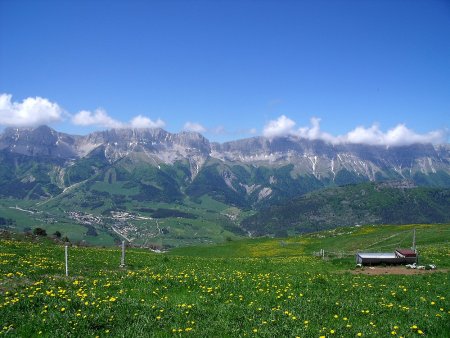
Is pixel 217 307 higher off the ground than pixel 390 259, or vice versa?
pixel 217 307

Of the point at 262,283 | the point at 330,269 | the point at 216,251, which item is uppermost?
the point at 262,283

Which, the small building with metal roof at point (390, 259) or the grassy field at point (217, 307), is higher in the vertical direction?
the grassy field at point (217, 307)

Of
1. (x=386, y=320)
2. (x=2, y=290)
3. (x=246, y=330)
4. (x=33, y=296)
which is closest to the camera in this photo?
(x=246, y=330)

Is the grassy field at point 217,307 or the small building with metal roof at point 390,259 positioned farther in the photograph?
the small building with metal roof at point 390,259

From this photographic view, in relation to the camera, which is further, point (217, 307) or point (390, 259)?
point (390, 259)

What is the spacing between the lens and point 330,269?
3262cm

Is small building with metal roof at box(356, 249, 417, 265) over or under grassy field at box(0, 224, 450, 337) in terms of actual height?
under

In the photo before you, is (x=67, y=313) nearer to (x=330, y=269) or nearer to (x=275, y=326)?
(x=275, y=326)

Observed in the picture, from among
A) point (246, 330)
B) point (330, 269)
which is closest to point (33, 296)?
point (246, 330)

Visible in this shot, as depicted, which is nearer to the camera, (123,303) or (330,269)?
(123,303)

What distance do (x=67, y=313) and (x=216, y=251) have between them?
7556cm

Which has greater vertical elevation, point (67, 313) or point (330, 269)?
point (67, 313)

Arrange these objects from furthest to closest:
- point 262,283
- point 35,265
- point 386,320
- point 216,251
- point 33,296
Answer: point 216,251
point 35,265
point 262,283
point 33,296
point 386,320

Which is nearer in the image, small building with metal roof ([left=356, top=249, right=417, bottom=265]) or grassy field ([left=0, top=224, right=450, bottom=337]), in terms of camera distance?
grassy field ([left=0, top=224, right=450, bottom=337])
